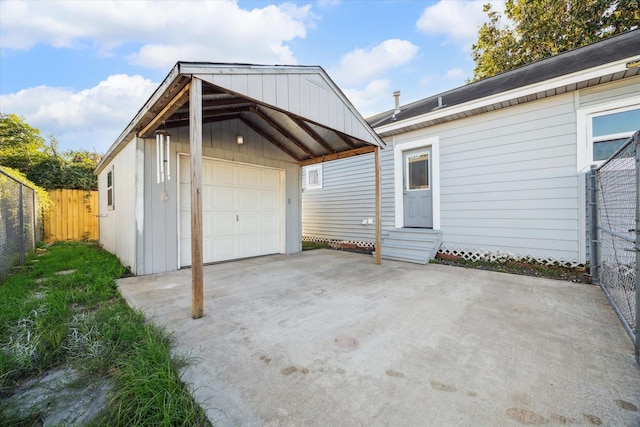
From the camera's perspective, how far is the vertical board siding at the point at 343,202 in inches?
275

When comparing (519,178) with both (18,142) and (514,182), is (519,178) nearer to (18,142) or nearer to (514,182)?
(514,182)

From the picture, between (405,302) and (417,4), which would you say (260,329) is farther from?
(417,4)

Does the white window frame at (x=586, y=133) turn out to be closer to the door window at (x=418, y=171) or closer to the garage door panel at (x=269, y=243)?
the door window at (x=418, y=171)

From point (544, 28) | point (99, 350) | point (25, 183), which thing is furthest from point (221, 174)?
point (544, 28)

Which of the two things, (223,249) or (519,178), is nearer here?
(519,178)

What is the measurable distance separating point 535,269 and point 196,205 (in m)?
5.46

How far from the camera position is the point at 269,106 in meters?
3.20

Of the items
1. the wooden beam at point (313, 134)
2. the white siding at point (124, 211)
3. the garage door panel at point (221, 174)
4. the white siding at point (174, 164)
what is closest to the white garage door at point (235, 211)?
the garage door panel at point (221, 174)

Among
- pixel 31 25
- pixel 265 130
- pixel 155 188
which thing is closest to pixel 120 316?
pixel 155 188

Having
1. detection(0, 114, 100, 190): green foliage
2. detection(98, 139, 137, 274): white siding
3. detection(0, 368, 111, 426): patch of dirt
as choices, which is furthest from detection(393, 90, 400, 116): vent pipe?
detection(0, 114, 100, 190): green foliage

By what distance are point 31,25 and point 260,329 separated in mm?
9709

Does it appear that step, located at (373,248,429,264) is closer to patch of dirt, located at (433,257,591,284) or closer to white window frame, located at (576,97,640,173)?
patch of dirt, located at (433,257,591,284)

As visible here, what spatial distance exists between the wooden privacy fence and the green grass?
7.24m

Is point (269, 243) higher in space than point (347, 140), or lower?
lower
